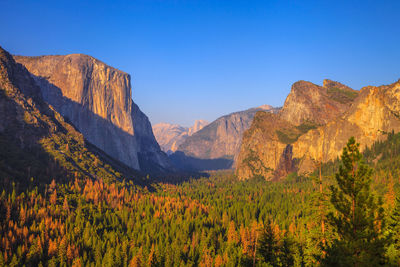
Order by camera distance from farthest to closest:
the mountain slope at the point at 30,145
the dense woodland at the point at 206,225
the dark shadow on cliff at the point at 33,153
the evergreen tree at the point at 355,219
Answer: the mountain slope at the point at 30,145 < the dark shadow on cliff at the point at 33,153 < the dense woodland at the point at 206,225 < the evergreen tree at the point at 355,219

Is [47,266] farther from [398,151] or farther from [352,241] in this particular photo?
[398,151]

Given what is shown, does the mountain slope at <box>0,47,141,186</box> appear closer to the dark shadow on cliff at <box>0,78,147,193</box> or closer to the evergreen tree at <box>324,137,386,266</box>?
the dark shadow on cliff at <box>0,78,147,193</box>

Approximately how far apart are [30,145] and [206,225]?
113 metres

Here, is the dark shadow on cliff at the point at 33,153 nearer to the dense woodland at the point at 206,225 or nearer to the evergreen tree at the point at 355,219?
the dense woodland at the point at 206,225

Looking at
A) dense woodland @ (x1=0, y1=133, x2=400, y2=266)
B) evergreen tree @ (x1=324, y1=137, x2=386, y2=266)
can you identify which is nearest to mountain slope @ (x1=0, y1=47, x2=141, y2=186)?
dense woodland @ (x1=0, y1=133, x2=400, y2=266)

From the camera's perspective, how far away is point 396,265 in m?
29.3

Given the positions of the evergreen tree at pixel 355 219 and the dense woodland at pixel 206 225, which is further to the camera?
the dense woodland at pixel 206 225

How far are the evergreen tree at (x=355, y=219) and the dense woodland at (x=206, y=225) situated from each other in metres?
0.10

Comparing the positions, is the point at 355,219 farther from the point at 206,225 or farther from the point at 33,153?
the point at 33,153

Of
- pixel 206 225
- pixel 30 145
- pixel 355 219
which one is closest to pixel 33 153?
pixel 30 145

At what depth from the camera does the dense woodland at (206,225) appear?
3039cm

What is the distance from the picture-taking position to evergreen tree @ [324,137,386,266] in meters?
28.1

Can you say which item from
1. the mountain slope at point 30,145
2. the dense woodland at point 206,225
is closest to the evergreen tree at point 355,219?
the dense woodland at point 206,225

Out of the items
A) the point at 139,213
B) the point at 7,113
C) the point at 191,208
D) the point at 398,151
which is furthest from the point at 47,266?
the point at 398,151
